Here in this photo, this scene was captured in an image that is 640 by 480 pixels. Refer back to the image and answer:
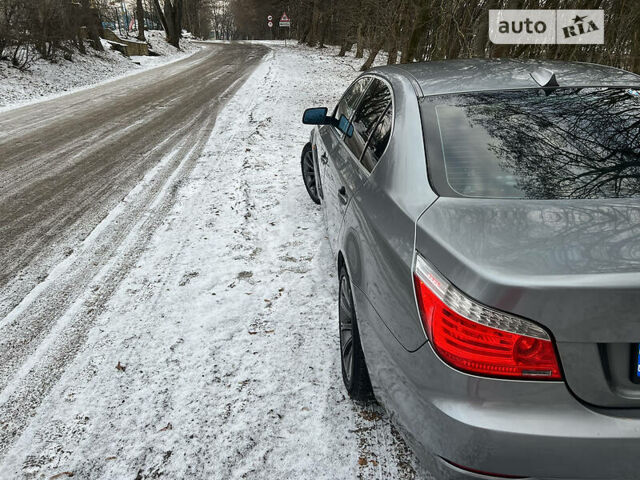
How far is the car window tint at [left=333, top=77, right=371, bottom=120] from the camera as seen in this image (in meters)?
3.51

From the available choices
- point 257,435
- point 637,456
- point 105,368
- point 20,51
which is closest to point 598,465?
point 637,456

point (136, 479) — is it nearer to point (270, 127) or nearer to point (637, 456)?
point (637, 456)

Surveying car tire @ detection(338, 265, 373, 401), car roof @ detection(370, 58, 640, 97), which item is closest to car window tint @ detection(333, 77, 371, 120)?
car roof @ detection(370, 58, 640, 97)

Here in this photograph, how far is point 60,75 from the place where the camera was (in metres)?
16.1

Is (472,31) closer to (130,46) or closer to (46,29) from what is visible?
(46,29)

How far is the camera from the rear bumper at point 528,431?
51.9 inches

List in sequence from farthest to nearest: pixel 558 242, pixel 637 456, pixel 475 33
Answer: pixel 475 33 < pixel 558 242 < pixel 637 456

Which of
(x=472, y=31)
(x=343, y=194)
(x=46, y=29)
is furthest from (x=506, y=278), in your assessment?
(x=46, y=29)

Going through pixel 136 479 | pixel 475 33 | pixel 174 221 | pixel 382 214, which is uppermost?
pixel 475 33

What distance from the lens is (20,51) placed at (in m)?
15.5

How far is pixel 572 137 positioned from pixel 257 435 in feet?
6.89

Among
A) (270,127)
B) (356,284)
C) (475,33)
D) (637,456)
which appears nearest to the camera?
(637,456)

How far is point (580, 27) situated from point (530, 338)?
32.4 ft

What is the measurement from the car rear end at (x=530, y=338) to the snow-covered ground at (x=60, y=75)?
1328cm
